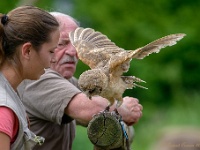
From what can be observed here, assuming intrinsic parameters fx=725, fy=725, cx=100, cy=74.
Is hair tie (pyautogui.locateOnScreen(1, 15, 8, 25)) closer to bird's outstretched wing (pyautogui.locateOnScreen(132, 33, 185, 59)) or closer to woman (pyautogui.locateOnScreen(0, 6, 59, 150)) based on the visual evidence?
woman (pyautogui.locateOnScreen(0, 6, 59, 150))

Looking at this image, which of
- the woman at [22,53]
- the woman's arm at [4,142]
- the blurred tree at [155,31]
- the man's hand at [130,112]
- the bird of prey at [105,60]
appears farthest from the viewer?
the blurred tree at [155,31]

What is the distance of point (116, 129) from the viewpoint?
375 cm

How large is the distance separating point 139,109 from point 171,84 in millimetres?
8720

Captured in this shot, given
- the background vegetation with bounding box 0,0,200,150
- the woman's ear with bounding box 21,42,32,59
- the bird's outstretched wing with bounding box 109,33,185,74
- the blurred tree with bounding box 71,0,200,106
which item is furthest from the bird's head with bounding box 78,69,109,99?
the blurred tree with bounding box 71,0,200,106

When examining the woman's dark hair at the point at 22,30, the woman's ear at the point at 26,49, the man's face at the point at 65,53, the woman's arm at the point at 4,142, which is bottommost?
the woman's arm at the point at 4,142

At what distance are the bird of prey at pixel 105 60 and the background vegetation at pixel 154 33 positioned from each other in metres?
6.69

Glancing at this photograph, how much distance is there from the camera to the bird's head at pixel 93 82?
15.2ft

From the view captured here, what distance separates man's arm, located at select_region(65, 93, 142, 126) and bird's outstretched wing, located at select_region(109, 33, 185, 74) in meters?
0.47

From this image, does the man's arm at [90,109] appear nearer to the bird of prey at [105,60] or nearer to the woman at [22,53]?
the bird of prey at [105,60]

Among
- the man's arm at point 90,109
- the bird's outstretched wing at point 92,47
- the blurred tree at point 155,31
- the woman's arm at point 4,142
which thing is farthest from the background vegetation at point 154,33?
the woman's arm at point 4,142

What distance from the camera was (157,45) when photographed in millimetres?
4887

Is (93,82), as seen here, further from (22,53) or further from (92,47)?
(22,53)

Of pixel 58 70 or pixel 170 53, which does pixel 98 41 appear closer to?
pixel 58 70

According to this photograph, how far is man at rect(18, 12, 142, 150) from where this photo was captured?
445cm
